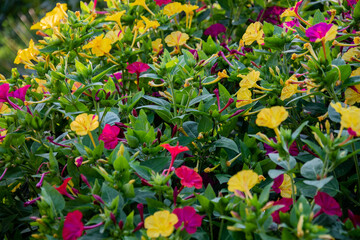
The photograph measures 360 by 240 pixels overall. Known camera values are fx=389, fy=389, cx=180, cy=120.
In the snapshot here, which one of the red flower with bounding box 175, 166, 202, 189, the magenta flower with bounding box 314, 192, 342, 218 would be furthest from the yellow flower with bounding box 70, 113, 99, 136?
the magenta flower with bounding box 314, 192, 342, 218

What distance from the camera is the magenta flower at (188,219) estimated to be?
2.94 feet

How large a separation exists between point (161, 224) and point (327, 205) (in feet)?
1.25

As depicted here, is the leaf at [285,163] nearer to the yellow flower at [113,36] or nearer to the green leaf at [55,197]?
the green leaf at [55,197]

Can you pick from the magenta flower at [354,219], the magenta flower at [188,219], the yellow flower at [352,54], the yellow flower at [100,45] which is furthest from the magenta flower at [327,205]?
the yellow flower at [100,45]

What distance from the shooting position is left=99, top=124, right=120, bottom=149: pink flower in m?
1.15

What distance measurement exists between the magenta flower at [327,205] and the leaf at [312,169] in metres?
0.05

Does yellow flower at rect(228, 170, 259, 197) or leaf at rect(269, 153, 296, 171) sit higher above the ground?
yellow flower at rect(228, 170, 259, 197)

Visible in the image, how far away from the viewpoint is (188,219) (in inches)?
35.6

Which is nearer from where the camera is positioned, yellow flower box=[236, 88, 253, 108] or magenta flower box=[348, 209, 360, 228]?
magenta flower box=[348, 209, 360, 228]

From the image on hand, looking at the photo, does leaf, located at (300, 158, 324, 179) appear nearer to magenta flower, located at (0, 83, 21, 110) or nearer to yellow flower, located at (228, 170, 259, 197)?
yellow flower, located at (228, 170, 259, 197)

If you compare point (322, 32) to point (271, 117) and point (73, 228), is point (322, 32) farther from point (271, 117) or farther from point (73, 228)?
point (73, 228)

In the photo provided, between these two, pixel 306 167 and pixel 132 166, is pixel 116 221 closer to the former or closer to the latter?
pixel 132 166

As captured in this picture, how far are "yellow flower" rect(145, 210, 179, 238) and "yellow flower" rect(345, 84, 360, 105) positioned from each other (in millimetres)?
641

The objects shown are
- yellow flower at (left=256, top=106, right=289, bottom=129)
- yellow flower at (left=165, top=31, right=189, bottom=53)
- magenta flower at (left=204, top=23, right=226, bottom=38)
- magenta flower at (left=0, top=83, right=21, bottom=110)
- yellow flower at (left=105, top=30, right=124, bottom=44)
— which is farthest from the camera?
magenta flower at (left=204, top=23, right=226, bottom=38)
